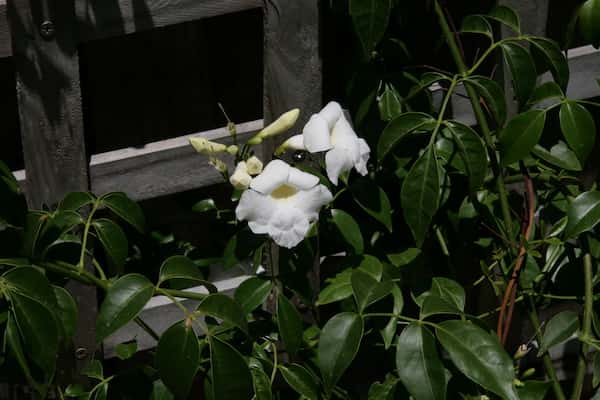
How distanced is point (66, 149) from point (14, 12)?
0.25 meters


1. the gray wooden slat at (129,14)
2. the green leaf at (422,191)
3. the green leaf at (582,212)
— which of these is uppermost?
the gray wooden slat at (129,14)

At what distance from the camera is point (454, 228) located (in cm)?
171

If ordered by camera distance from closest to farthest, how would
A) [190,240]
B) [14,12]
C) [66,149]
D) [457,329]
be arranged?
[457,329] < [14,12] < [66,149] < [190,240]

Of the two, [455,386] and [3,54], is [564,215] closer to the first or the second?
[455,386]

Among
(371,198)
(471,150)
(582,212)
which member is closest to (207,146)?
(371,198)

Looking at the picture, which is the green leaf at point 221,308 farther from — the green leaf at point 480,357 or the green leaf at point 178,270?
the green leaf at point 480,357

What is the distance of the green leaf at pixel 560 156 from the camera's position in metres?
1.65

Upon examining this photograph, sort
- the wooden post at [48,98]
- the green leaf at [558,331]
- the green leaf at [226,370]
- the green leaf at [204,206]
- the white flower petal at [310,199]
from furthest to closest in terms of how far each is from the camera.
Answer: the green leaf at [204,206], the green leaf at [558,331], the wooden post at [48,98], the white flower petal at [310,199], the green leaf at [226,370]

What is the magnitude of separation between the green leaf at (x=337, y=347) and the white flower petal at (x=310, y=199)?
0.18 meters

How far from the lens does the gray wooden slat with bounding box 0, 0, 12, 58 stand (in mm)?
1447

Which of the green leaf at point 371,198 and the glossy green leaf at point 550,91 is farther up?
the glossy green leaf at point 550,91

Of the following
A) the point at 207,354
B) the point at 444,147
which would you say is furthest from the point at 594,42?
the point at 207,354

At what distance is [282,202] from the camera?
1.35 meters

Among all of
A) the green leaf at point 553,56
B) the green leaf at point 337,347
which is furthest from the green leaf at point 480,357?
the green leaf at point 553,56
